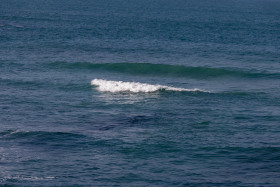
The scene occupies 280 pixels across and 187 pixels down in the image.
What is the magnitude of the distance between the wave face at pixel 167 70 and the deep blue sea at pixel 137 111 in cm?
14

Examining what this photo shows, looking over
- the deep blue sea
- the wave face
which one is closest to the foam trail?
the deep blue sea

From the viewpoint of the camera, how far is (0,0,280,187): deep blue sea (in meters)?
37.2

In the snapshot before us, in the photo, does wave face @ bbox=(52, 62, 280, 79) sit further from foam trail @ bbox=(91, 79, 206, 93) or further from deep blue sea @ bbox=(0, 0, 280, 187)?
foam trail @ bbox=(91, 79, 206, 93)

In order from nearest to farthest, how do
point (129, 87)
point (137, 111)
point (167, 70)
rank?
point (137, 111) → point (129, 87) → point (167, 70)

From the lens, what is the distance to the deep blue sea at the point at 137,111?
1463 inches

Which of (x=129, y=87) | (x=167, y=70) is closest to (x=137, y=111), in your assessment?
(x=129, y=87)

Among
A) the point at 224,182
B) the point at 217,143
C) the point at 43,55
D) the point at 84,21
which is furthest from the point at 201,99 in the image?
the point at 84,21

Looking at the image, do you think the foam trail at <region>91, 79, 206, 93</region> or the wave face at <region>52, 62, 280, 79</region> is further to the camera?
the wave face at <region>52, 62, 280, 79</region>

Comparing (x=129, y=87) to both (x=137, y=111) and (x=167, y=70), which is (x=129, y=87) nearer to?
(x=137, y=111)

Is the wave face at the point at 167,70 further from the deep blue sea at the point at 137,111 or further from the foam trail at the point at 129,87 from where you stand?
the foam trail at the point at 129,87

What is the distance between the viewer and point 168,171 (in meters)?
37.2

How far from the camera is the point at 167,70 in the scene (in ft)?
241

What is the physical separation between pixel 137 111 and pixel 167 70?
75.5ft

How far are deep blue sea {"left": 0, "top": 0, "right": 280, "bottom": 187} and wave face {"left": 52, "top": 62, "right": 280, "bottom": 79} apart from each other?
0.14 metres
